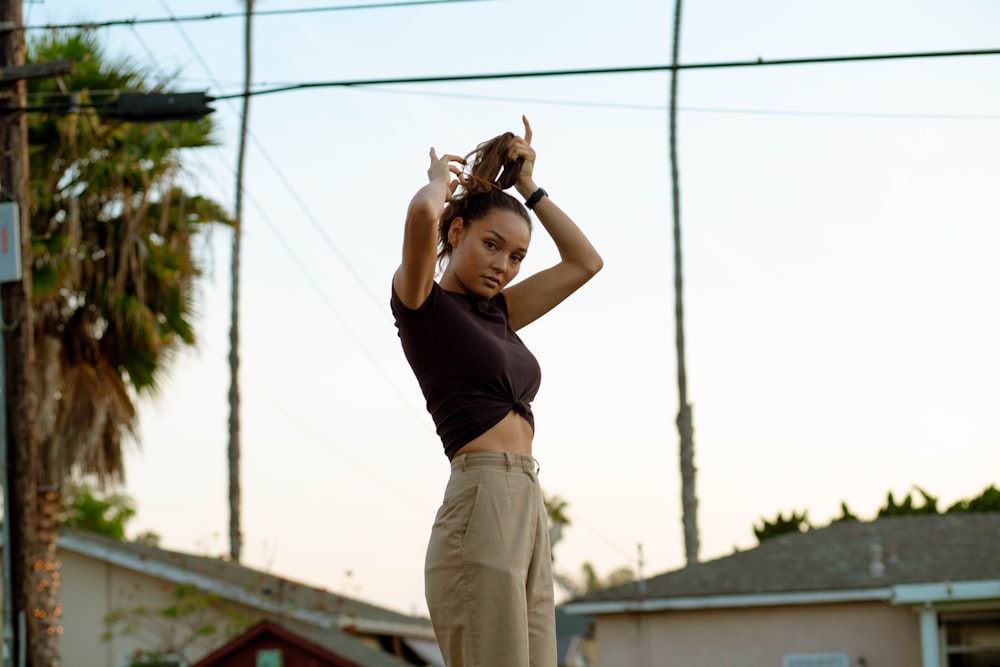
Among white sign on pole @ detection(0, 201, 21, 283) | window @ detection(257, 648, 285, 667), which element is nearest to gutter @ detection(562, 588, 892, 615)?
window @ detection(257, 648, 285, 667)

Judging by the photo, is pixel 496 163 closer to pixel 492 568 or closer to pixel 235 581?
pixel 492 568

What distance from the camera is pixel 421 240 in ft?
9.97

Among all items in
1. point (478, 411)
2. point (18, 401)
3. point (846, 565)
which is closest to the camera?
point (478, 411)

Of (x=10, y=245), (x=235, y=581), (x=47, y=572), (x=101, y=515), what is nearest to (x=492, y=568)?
(x=10, y=245)

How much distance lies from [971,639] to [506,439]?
607 inches

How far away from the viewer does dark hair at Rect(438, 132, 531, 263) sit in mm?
3297

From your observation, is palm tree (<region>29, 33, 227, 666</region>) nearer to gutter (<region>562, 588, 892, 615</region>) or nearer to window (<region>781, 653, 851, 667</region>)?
gutter (<region>562, 588, 892, 615</region>)

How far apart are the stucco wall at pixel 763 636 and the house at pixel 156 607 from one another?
3264mm

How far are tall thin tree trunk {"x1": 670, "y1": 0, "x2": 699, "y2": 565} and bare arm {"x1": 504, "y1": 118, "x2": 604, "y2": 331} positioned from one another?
715 inches

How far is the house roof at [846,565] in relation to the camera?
17.2 m

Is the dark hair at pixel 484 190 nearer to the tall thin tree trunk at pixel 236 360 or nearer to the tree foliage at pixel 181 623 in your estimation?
the tree foliage at pixel 181 623

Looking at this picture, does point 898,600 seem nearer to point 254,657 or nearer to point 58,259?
point 254,657

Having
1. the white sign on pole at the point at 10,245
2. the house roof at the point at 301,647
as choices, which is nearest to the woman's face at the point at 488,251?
the white sign on pole at the point at 10,245

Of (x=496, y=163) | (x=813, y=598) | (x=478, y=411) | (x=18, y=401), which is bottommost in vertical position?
(x=813, y=598)
